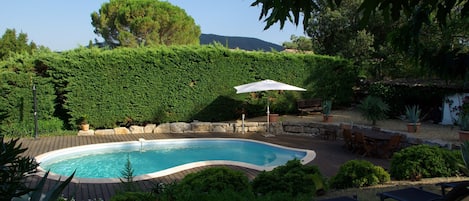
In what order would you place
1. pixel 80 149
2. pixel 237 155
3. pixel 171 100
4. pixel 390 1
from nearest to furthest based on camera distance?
pixel 390 1 < pixel 80 149 < pixel 237 155 < pixel 171 100

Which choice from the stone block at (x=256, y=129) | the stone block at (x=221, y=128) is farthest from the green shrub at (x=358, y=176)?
the stone block at (x=221, y=128)

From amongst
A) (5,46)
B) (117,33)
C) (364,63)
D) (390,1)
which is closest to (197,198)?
(390,1)

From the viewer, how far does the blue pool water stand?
10648mm

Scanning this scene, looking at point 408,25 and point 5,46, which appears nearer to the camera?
point 408,25

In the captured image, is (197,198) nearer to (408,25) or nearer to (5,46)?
(408,25)

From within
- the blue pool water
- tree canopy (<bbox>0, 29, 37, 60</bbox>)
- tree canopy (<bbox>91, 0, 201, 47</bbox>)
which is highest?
tree canopy (<bbox>91, 0, 201, 47</bbox>)

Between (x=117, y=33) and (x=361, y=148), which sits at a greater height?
(x=117, y=33)

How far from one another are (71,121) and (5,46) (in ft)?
40.5

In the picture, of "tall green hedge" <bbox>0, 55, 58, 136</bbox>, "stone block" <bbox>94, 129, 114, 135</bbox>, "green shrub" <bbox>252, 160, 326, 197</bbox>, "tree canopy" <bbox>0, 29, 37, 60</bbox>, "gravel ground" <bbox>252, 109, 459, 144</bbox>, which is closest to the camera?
"green shrub" <bbox>252, 160, 326, 197</bbox>

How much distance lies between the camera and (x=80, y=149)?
1163 centimetres

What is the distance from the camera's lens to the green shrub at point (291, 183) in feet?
18.1

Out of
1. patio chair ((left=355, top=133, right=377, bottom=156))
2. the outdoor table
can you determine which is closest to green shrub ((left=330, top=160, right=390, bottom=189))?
the outdoor table

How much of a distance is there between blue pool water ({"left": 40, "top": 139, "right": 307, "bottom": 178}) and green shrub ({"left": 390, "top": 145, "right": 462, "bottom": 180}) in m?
4.17

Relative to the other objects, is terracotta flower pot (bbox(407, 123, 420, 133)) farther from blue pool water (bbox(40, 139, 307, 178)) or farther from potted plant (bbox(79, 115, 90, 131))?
potted plant (bbox(79, 115, 90, 131))
